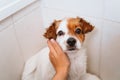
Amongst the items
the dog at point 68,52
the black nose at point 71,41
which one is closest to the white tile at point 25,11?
the dog at point 68,52

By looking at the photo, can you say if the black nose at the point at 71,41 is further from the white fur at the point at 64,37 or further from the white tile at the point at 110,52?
the white tile at the point at 110,52

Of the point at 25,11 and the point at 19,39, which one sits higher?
the point at 25,11

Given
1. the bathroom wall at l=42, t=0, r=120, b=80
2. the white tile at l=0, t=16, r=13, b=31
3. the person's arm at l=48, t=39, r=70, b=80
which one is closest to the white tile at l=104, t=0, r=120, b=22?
the bathroom wall at l=42, t=0, r=120, b=80

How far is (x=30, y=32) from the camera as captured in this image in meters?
0.97

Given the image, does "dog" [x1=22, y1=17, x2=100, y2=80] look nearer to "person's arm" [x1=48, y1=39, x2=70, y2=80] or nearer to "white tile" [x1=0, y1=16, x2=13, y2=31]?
"person's arm" [x1=48, y1=39, x2=70, y2=80]

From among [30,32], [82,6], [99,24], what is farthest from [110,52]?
[30,32]

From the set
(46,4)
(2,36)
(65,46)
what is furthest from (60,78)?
(46,4)

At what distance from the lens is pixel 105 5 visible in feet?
2.56

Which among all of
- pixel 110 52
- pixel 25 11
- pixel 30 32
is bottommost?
pixel 110 52

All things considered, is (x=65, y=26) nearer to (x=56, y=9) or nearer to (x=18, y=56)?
(x=56, y=9)

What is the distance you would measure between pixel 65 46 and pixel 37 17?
333 mm

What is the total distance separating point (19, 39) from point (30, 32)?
82 mm

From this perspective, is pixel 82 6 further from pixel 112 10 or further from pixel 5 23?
pixel 5 23

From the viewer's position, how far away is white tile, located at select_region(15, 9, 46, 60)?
0.91 m
